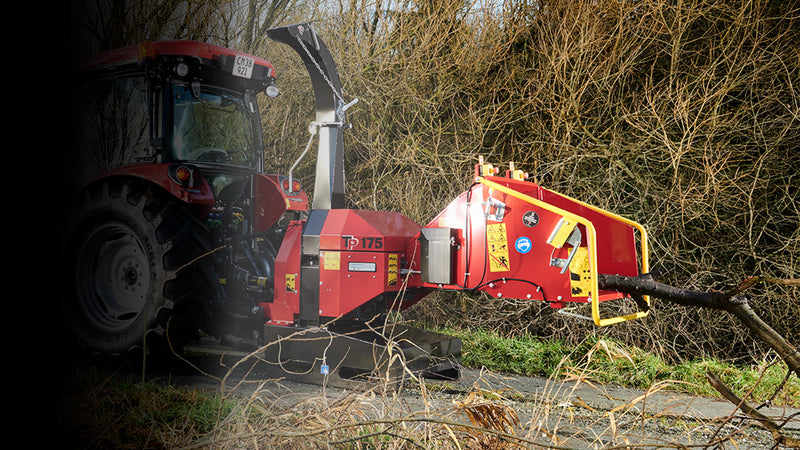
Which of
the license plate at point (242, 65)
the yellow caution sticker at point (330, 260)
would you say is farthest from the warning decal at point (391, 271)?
the license plate at point (242, 65)

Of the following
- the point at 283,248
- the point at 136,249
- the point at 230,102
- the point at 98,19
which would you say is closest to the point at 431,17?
the point at 283,248

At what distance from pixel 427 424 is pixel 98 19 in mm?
944

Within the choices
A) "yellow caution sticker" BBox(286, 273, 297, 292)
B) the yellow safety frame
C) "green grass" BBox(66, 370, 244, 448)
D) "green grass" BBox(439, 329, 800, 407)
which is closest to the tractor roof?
"green grass" BBox(66, 370, 244, 448)

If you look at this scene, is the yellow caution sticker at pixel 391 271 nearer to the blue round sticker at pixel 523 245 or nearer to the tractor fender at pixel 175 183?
the blue round sticker at pixel 523 245

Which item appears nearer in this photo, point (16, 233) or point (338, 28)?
point (16, 233)

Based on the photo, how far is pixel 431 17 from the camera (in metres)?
5.06

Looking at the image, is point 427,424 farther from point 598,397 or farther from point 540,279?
point 598,397

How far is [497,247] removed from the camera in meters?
2.72

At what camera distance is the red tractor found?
3.06ft

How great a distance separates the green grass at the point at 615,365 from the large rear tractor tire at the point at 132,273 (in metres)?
2.61

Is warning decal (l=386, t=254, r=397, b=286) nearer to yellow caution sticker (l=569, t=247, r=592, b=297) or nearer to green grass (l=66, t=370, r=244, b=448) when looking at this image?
yellow caution sticker (l=569, t=247, r=592, b=297)

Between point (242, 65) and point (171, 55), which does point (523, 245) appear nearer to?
point (242, 65)

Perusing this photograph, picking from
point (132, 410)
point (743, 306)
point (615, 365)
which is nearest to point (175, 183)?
point (132, 410)

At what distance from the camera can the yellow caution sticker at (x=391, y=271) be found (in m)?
2.95
